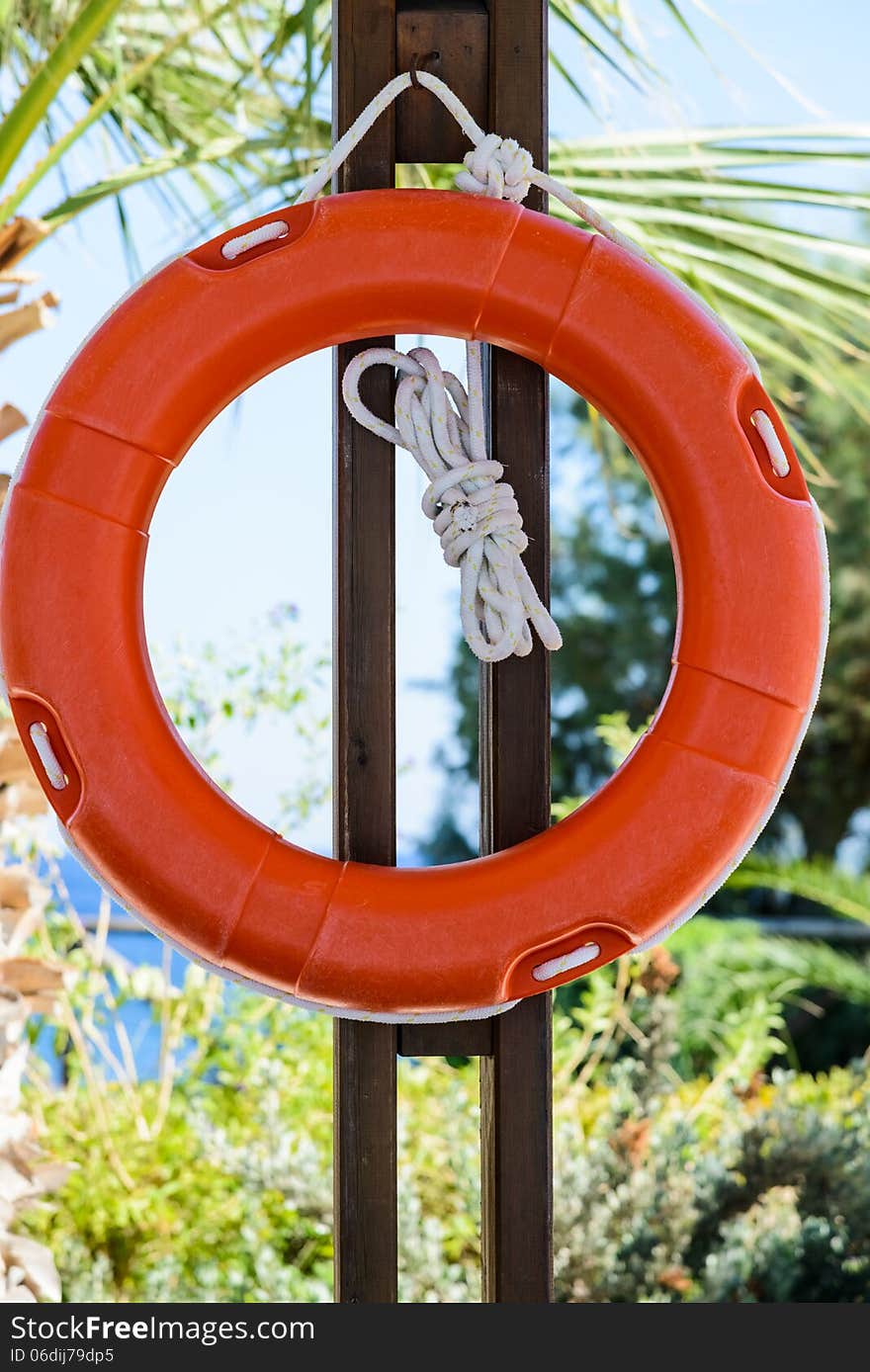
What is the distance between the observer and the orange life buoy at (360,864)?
109 centimetres

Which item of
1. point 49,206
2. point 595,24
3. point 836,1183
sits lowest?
point 836,1183

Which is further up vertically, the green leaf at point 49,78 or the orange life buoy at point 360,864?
the green leaf at point 49,78

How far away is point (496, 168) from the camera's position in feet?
3.82

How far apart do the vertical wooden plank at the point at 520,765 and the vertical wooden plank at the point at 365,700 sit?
88mm

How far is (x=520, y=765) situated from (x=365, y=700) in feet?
0.47

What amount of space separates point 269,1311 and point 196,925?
39cm

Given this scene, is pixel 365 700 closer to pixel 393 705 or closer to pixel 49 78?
pixel 393 705

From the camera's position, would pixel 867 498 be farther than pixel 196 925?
Yes

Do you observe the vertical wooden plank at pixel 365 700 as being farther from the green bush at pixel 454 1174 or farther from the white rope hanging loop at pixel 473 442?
the green bush at pixel 454 1174

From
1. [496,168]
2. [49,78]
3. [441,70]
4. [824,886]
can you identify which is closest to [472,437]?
[496,168]

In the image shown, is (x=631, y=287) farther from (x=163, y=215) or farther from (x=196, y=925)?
(x=163, y=215)

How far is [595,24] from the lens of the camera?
A: 1.97m

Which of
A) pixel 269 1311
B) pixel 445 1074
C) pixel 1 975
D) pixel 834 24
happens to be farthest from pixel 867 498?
pixel 269 1311

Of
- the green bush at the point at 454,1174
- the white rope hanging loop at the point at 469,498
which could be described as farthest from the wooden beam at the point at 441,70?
the green bush at the point at 454,1174
